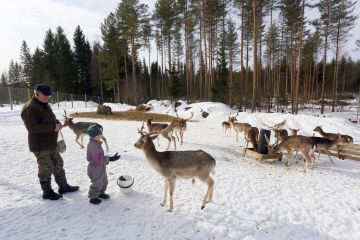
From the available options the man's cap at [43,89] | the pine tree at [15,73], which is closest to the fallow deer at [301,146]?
the man's cap at [43,89]

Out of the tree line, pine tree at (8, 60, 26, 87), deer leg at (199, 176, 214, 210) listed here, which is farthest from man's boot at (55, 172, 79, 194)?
pine tree at (8, 60, 26, 87)

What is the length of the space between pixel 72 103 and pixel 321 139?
30946mm

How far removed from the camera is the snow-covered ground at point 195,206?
4605mm

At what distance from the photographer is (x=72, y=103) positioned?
108 feet

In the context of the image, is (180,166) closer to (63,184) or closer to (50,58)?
(63,184)

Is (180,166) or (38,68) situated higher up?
(38,68)

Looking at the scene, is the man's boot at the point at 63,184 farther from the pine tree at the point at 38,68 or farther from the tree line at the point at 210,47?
the pine tree at the point at 38,68

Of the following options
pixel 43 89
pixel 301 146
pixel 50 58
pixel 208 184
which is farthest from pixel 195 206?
pixel 50 58

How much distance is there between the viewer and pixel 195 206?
18.4ft

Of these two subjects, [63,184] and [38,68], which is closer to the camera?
[63,184]

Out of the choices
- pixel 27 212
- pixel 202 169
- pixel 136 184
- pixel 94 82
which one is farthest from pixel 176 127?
pixel 94 82

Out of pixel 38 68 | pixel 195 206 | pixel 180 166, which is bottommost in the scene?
pixel 195 206

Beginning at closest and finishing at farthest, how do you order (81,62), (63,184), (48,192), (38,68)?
(48,192), (63,184), (81,62), (38,68)

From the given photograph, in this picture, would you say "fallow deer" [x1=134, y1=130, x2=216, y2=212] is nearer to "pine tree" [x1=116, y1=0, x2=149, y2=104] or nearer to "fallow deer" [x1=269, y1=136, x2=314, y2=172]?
"fallow deer" [x1=269, y1=136, x2=314, y2=172]
